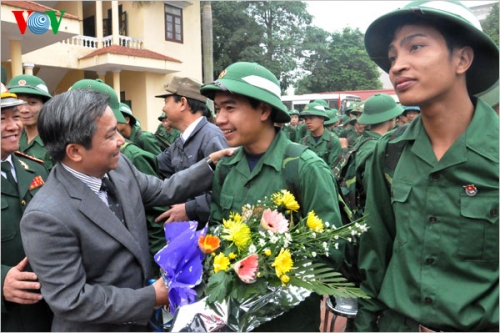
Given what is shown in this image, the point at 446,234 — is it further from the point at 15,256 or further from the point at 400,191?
the point at 15,256

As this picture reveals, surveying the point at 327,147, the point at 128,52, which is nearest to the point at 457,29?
the point at 327,147

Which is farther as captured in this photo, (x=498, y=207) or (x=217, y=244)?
(x=217, y=244)

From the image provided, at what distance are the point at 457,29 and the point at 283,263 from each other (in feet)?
3.66

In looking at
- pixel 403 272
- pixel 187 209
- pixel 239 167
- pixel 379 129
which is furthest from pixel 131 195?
pixel 379 129

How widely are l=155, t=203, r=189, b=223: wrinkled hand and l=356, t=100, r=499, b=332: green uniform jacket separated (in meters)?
1.59

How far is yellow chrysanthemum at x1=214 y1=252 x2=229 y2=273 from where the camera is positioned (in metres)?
1.65

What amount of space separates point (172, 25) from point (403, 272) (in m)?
20.7

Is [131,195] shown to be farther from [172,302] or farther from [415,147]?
[415,147]

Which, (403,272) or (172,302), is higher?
(403,272)

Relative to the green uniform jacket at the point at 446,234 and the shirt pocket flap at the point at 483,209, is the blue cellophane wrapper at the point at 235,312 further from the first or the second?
the shirt pocket flap at the point at 483,209

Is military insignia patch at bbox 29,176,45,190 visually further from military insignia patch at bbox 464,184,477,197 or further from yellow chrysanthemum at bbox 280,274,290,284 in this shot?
military insignia patch at bbox 464,184,477,197

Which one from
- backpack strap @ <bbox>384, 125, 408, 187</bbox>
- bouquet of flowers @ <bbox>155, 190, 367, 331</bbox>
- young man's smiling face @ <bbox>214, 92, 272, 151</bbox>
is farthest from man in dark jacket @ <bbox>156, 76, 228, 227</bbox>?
backpack strap @ <bbox>384, 125, 408, 187</bbox>

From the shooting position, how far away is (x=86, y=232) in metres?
1.91

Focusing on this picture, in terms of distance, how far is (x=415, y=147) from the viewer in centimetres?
178
